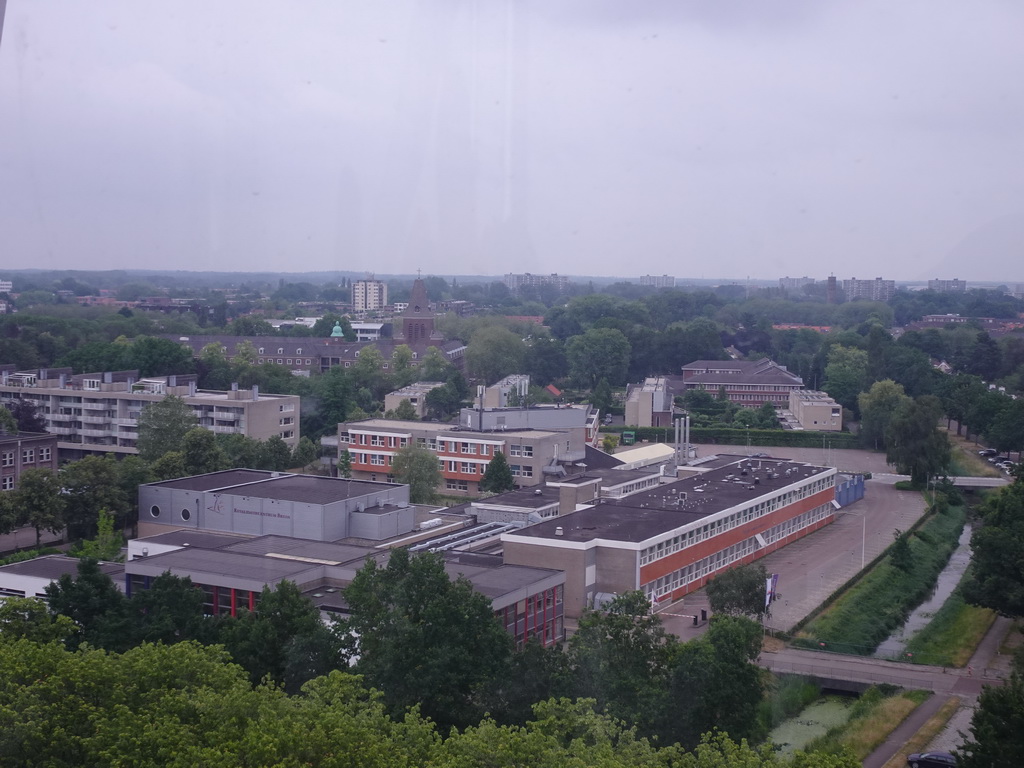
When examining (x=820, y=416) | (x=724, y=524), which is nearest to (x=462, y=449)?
(x=724, y=524)

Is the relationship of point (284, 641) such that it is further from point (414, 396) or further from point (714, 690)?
point (414, 396)

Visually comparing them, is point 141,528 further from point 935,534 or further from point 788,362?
point 788,362

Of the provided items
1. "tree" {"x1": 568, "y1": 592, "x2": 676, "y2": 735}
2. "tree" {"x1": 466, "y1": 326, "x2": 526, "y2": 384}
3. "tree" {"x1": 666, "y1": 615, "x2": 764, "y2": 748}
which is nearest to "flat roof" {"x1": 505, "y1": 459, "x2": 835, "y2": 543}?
"tree" {"x1": 568, "y1": 592, "x2": 676, "y2": 735}

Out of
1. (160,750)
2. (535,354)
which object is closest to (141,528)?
(160,750)

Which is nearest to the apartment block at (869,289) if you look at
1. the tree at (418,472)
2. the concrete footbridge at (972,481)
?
A: the concrete footbridge at (972,481)

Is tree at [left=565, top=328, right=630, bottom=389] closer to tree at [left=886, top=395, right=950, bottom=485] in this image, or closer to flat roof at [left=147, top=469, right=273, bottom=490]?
tree at [left=886, top=395, right=950, bottom=485]
